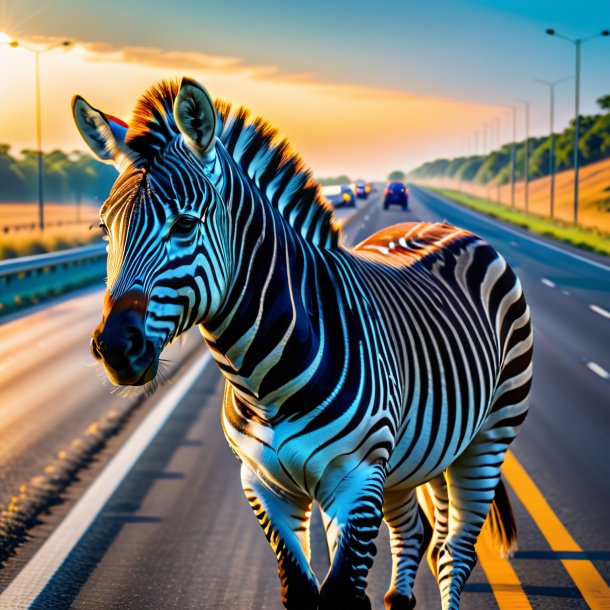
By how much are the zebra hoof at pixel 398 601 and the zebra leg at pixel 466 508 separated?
213 mm

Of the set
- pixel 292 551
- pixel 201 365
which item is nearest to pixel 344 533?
pixel 292 551

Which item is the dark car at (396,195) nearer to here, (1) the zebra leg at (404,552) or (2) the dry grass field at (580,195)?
(2) the dry grass field at (580,195)

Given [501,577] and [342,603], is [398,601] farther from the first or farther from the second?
[342,603]

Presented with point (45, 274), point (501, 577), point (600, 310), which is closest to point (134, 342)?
point (501, 577)

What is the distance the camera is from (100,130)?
3.82 m

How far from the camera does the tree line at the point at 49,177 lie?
128 metres

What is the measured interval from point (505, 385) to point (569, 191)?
432 ft

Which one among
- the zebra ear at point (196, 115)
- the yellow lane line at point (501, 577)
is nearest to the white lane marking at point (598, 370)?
the yellow lane line at point (501, 577)

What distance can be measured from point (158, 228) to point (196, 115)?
385mm

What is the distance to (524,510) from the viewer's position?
27.2ft

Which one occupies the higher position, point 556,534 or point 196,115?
point 196,115

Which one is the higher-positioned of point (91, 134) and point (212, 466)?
point (91, 134)

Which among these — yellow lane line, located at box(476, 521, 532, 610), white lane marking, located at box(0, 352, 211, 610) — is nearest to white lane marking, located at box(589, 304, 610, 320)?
white lane marking, located at box(0, 352, 211, 610)

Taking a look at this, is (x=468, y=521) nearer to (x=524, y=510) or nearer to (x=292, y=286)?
(x=292, y=286)
